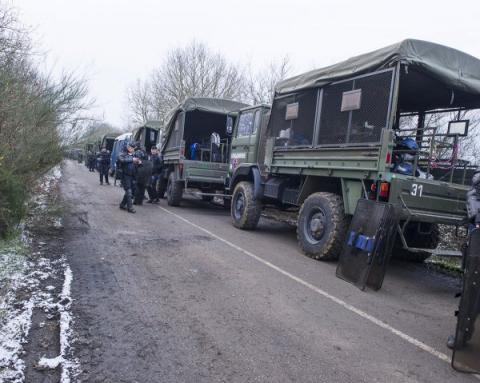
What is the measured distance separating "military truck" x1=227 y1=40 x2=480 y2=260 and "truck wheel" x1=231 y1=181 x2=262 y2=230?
4cm

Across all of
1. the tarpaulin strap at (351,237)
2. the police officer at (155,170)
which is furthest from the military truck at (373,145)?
the police officer at (155,170)

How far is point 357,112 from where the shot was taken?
5945 millimetres

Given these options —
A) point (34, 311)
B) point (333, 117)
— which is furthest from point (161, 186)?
point (34, 311)

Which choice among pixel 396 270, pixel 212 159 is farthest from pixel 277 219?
pixel 396 270

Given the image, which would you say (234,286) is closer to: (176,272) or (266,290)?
(266,290)

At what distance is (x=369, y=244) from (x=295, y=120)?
10.3ft

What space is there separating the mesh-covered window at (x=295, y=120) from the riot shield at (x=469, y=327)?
13.5 feet

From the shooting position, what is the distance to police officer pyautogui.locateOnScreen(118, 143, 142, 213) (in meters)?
9.91

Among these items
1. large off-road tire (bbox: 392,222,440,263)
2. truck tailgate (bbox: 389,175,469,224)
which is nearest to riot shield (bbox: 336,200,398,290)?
truck tailgate (bbox: 389,175,469,224)

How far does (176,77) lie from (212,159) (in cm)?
2063

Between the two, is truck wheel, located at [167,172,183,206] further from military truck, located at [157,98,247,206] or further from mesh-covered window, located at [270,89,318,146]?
mesh-covered window, located at [270,89,318,146]

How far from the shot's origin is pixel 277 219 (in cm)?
1081

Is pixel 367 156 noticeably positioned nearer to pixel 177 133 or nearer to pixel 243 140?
pixel 243 140

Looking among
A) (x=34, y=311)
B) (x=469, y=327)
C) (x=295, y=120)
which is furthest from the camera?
(x=295, y=120)
